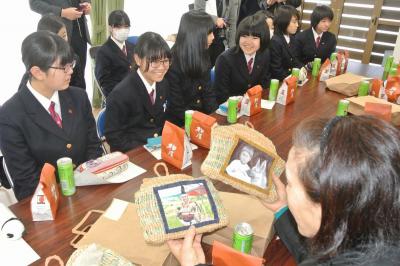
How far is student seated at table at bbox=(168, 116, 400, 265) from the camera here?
0.71 metres

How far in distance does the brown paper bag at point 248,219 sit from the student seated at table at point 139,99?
88cm

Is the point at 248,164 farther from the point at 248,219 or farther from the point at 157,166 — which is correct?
the point at 157,166

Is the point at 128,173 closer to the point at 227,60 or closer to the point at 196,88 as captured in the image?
the point at 196,88

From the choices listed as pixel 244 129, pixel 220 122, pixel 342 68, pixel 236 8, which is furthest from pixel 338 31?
pixel 244 129

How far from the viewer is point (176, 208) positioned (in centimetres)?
118

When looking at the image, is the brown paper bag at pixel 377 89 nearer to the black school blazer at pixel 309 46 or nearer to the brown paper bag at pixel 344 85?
the brown paper bag at pixel 344 85

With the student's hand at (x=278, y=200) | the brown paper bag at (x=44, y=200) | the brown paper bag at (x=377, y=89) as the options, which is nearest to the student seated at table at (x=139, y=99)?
the brown paper bag at (x=44, y=200)

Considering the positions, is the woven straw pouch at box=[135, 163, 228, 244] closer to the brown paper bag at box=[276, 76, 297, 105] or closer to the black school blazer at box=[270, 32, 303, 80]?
the brown paper bag at box=[276, 76, 297, 105]

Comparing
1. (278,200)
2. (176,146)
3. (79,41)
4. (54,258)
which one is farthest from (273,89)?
(79,41)

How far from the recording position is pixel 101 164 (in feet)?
5.04

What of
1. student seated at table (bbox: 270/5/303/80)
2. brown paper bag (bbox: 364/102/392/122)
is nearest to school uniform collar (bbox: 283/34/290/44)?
student seated at table (bbox: 270/5/303/80)

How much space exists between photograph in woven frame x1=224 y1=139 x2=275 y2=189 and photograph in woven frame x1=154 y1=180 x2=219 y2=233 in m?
0.17

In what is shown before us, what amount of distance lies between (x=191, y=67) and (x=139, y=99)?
1.64ft

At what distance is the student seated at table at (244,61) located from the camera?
8.98 feet
